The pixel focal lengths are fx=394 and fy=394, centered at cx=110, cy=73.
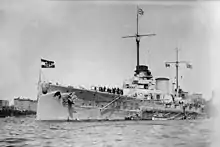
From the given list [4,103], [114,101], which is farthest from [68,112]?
[4,103]

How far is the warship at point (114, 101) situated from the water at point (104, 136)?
351mm

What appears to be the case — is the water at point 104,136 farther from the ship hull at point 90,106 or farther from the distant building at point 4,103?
the ship hull at point 90,106

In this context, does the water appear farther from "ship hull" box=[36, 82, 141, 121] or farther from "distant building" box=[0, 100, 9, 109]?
"ship hull" box=[36, 82, 141, 121]

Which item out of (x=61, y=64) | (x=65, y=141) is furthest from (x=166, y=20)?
(x=65, y=141)

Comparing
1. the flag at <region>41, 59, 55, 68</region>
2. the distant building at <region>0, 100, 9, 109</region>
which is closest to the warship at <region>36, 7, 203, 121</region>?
the flag at <region>41, 59, 55, 68</region>

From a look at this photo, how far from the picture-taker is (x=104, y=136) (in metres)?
3.16

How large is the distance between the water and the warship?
351 millimetres

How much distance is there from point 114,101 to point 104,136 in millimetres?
1245

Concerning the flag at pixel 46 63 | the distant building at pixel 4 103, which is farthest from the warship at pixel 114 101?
the distant building at pixel 4 103

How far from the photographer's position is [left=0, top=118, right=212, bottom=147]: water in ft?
9.93

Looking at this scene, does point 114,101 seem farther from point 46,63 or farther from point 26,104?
point 46,63

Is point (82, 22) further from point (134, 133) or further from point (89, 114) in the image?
point (89, 114)

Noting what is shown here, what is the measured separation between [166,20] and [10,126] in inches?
65.1

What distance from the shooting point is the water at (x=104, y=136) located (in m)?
3.03
